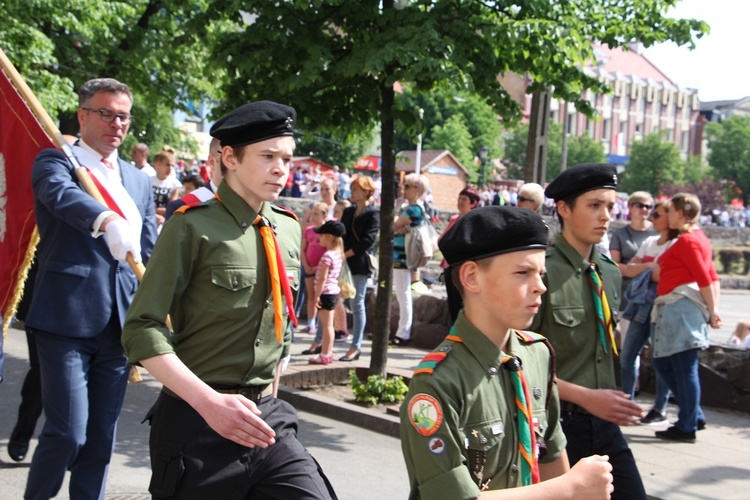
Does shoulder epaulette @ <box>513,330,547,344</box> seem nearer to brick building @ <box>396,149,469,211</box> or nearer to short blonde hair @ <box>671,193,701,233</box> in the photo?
short blonde hair @ <box>671,193,701,233</box>

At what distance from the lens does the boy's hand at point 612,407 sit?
353 cm

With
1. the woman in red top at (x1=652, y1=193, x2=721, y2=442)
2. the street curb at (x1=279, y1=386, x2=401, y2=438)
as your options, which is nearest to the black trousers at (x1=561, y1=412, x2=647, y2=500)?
the street curb at (x1=279, y1=386, x2=401, y2=438)

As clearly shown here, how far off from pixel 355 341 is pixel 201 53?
38.5ft

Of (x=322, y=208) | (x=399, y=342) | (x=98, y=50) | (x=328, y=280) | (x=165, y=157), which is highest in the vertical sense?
(x=98, y=50)

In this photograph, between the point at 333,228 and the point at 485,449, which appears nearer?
the point at 485,449

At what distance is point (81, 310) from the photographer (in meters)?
4.40

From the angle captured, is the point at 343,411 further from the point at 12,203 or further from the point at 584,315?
the point at 584,315

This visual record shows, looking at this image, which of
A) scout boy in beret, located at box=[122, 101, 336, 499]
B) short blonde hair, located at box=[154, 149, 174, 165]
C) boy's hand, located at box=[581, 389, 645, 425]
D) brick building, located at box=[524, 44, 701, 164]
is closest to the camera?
scout boy in beret, located at box=[122, 101, 336, 499]

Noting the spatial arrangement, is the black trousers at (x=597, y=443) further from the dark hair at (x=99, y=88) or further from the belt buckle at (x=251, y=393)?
the dark hair at (x=99, y=88)

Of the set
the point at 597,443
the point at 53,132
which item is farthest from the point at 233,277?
the point at 53,132

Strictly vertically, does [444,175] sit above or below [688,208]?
above

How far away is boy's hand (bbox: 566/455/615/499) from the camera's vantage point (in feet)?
8.33

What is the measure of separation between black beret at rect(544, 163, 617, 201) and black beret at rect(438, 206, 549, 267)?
1.29 meters

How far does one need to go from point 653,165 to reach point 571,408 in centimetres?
8410
